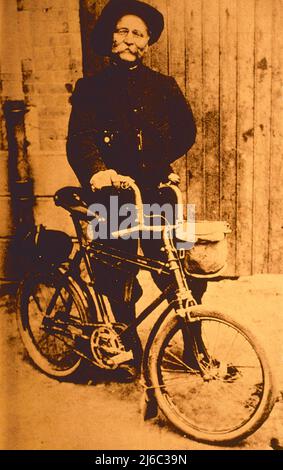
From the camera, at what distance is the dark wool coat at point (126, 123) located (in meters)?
3.41

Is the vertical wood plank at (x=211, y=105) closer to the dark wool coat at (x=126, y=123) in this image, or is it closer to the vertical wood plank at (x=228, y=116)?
the vertical wood plank at (x=228, y=116)

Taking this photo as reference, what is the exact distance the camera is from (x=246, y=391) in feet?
10.7

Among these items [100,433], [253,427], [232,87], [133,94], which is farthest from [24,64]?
[253,427]

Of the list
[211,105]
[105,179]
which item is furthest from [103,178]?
[211,105]

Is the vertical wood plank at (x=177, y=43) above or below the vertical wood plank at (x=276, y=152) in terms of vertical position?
above

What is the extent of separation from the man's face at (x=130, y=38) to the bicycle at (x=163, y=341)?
91cm

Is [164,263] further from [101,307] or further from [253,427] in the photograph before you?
[253,427]

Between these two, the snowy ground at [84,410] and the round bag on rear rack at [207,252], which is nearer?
the round bag on rear rack at [207,252]

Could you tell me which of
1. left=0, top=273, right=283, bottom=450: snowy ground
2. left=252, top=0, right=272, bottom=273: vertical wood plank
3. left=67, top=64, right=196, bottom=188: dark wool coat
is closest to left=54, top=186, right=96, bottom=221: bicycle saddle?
left=67, top=64, right=196, bottom=188: dark wool coat

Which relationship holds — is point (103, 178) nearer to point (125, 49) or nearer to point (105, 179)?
point (105, 179)

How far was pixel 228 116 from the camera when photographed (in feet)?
12.6

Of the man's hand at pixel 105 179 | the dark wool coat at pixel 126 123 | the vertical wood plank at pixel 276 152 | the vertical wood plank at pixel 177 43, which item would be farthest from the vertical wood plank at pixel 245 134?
the man's hand at pixel 105 179

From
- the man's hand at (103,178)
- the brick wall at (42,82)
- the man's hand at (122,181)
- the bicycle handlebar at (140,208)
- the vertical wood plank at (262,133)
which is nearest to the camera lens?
the bicycle handlebar at (140,208)

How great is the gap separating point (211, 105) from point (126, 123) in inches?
30.4
